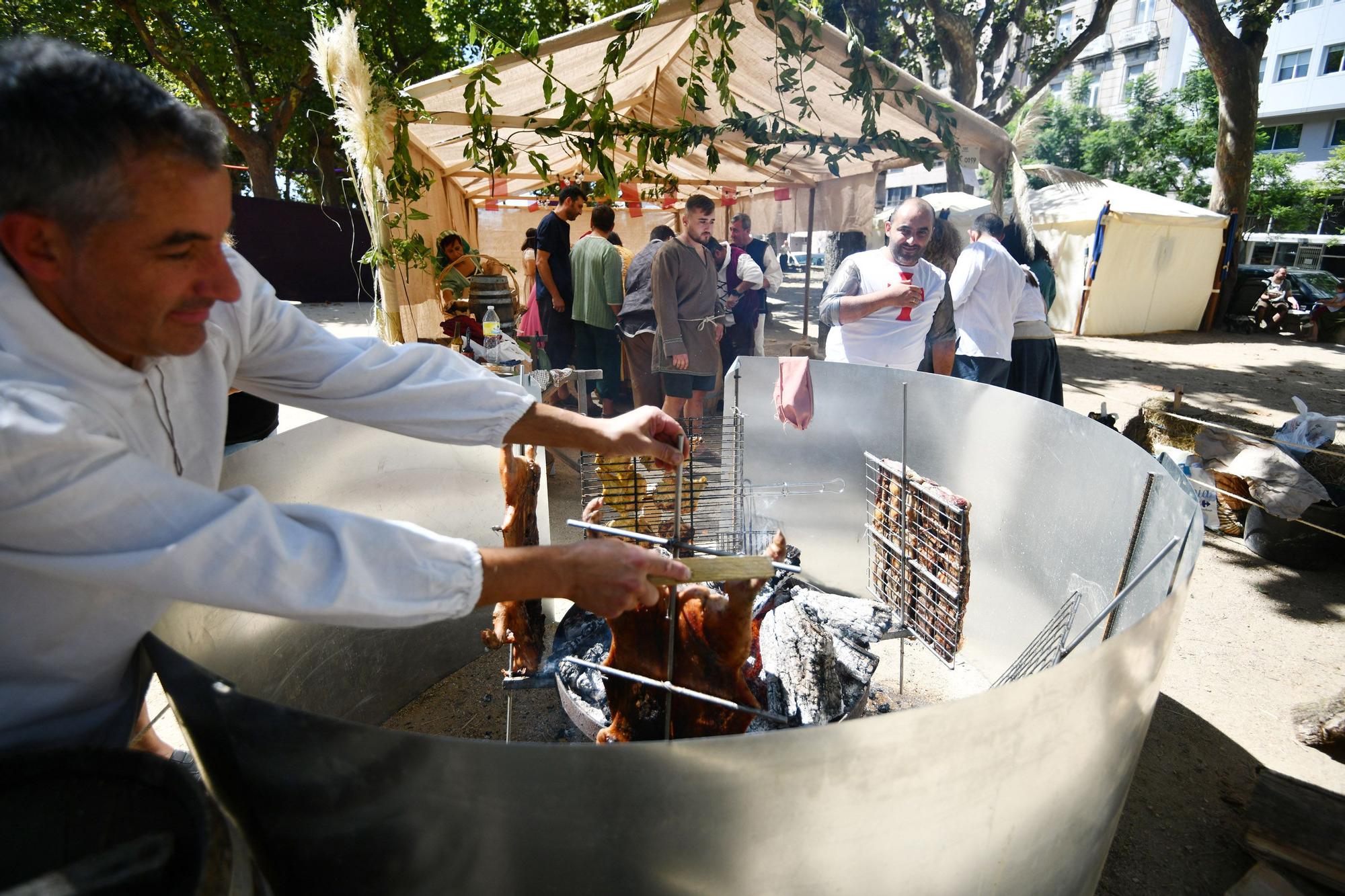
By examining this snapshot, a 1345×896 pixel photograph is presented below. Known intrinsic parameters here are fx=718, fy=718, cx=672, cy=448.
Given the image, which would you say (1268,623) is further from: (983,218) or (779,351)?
(779,351)

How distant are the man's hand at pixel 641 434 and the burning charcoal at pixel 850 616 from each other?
1.41 metres

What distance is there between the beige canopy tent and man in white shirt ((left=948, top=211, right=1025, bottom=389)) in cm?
93

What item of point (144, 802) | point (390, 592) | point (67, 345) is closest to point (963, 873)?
point (390, 592)

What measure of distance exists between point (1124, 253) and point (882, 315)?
38.1 ft

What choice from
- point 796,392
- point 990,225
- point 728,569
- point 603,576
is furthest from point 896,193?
point 603,576

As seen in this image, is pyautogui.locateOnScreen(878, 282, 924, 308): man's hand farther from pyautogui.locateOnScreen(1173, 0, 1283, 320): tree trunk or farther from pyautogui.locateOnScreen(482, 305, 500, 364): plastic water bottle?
pyautogui.locateOnScreen(1173, 0, 1283, 320): tree trunk

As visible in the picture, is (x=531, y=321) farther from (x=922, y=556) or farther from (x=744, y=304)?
(x=922, y=556)

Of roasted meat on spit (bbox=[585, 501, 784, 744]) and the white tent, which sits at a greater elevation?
the white tent

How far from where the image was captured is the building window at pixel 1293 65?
32.6m

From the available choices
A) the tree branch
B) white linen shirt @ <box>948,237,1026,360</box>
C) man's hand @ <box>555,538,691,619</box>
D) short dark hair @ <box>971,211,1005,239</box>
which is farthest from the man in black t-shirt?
the tree branch

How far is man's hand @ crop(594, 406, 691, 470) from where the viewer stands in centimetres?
209

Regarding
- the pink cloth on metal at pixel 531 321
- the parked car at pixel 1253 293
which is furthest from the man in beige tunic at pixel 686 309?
the parked car at pixel 1253 293

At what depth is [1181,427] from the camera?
5488mm

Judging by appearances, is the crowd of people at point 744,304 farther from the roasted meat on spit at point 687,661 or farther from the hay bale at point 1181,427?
the roasted meat on spit at point 687,661
